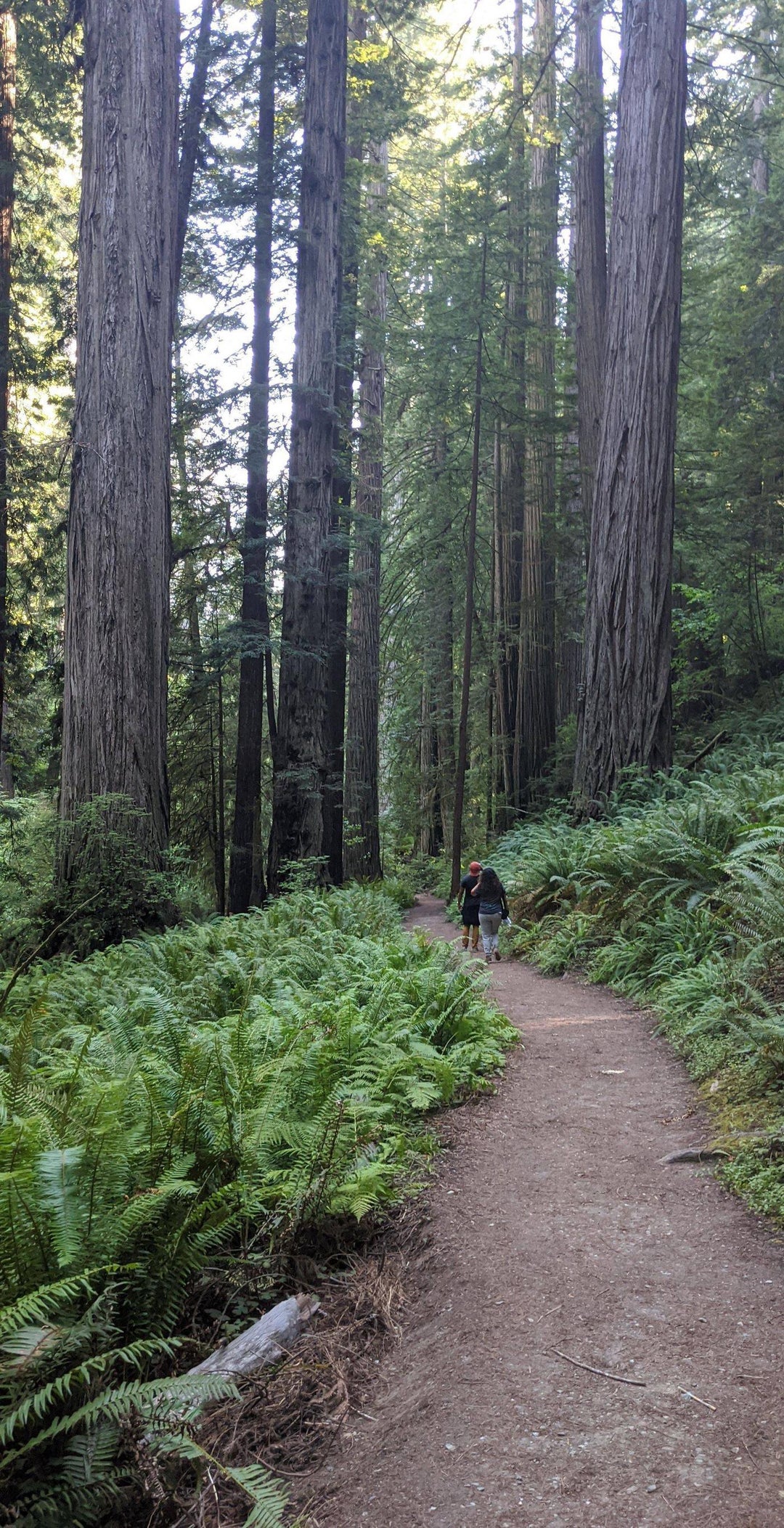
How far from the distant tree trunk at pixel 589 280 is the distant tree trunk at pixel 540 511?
0.86m

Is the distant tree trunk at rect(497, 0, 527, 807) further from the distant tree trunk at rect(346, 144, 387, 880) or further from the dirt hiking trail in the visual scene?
the dirt hiking trail

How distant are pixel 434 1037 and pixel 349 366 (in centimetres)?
1060

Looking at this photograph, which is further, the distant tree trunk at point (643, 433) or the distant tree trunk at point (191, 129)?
the distant tree trunk at point (191, 129)

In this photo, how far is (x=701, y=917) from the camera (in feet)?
21.4

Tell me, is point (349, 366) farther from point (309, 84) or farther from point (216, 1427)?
point (216, 1427)

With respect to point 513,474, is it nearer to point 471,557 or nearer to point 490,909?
point 471,557

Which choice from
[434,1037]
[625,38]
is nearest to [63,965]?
[434,1037]

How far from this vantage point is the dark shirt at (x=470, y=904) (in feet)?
32.6

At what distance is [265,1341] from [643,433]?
1026 centimetres

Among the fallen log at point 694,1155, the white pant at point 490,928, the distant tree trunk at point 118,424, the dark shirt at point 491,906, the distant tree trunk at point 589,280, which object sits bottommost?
the white pant at point 490,928

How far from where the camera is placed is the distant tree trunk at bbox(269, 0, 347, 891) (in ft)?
40.1

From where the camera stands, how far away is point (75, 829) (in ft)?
26.5

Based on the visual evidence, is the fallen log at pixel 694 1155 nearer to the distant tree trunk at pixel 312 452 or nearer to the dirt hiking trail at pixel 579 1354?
the dirt hiking trail at pixel 579 1354

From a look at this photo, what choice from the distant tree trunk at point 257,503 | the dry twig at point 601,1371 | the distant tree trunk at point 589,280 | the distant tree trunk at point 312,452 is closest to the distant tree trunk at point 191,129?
the distant tree trunk at point 257,503
